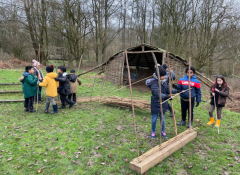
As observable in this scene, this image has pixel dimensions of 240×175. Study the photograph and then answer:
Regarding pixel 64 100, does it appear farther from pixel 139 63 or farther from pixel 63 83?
pixel 139 63

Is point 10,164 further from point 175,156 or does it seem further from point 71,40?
point 71,40

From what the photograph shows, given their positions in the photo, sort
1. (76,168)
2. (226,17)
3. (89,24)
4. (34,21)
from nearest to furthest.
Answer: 1. (76,168)
2. (226,17)
3. (34,21)
4. (89,24)

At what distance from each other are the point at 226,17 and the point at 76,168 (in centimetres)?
1639

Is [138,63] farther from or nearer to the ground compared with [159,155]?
A: farther from the ground

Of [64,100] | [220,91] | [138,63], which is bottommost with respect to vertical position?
[64,100]

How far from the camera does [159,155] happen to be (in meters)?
3.22

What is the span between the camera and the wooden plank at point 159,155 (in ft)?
9.52

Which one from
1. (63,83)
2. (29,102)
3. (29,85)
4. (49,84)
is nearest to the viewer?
(49,84)

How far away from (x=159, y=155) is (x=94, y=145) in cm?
145

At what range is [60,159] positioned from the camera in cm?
321

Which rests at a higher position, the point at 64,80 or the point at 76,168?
the point at 64,80

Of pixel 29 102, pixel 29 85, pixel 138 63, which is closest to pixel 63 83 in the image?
pixel 29 85

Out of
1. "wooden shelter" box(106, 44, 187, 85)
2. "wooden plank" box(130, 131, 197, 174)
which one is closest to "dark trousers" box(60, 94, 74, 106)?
"wooden shelter" box(106, 44, 187, 85)

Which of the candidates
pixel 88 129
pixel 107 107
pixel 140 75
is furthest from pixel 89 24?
pixel 88 129
